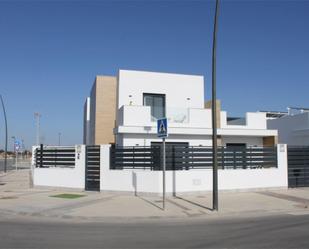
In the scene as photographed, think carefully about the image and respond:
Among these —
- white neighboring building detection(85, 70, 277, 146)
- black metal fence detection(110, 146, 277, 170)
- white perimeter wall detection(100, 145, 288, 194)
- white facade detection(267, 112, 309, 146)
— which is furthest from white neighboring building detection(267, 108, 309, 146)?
black metal fence detection(110, 146, 277, 170)

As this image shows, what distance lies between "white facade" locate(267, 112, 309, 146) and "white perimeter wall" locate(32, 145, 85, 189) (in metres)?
19.6

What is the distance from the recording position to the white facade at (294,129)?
30312 mm

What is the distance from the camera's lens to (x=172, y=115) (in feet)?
80.6

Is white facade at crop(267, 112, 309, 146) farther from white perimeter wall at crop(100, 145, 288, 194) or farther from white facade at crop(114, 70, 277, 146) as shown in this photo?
white perimeter wall at crop(100, 145, 288, 194)

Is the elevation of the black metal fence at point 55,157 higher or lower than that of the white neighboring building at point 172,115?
lower

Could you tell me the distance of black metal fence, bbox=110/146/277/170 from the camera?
656 inches

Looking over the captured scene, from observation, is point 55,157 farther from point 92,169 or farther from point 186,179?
point 186,179

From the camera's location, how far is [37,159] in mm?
19922

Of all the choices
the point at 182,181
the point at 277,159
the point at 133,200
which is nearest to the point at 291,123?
the point at 277,159

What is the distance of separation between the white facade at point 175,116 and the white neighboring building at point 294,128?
507cm

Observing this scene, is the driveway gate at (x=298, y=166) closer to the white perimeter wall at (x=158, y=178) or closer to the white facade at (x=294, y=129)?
the white perimeter wall at (x=158, y=178)

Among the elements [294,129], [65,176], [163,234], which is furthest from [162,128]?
[294,129]

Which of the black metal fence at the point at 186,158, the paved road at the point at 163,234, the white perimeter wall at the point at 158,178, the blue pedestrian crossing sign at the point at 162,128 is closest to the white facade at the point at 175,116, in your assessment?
the white perimeter wall at the point at 158,178

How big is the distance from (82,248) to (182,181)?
9.30 m
